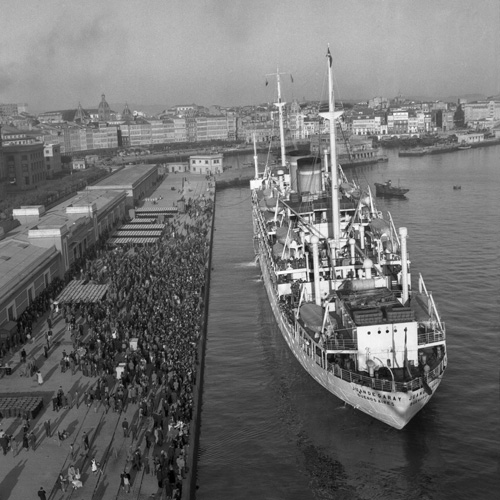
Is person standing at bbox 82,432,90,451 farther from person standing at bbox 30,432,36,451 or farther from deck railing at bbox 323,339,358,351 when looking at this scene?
deck railing at bbox 323,339,358,351

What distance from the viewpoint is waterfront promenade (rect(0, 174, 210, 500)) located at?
8383 millimetres

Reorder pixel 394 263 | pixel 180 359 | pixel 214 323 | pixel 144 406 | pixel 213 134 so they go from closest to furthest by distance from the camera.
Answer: pixel 144 406 < pixel 180 359 < pixel 394 263 < pixel 214 323 < pixel 213 134

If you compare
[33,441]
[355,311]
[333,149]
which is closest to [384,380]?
[355,311]

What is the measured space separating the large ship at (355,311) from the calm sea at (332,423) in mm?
409

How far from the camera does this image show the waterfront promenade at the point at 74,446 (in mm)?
8383

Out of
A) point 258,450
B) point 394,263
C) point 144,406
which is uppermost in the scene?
point 394,263

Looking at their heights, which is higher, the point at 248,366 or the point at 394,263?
the point at 394,263

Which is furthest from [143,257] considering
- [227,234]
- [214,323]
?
[227,234]

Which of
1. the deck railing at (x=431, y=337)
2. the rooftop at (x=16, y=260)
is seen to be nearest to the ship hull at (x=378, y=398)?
the deck railing at (x=431, y=337)

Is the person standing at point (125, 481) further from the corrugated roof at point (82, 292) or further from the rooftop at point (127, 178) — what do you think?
the rooftop at point (127, 178)

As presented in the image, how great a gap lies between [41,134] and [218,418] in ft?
195

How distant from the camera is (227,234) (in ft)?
90.5

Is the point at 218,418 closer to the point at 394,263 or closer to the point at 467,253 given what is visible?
the point at 394,263

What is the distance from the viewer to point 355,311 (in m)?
10.6
